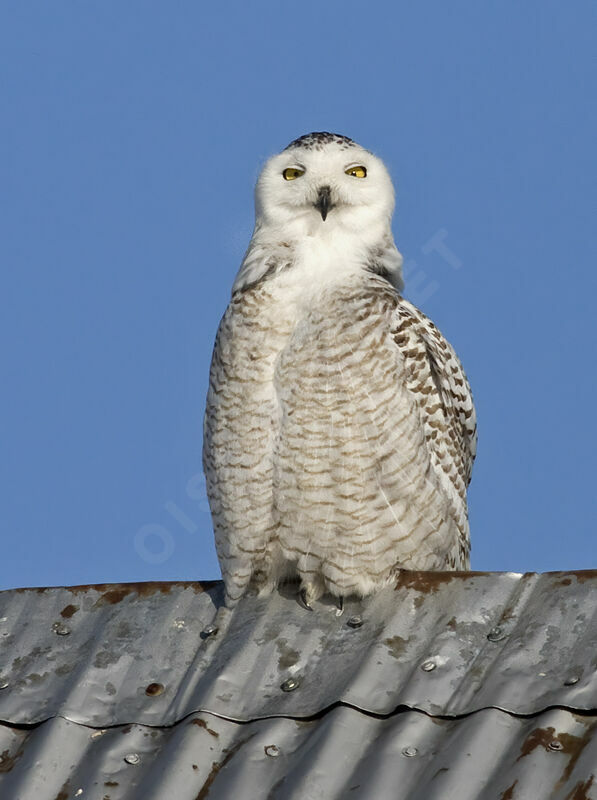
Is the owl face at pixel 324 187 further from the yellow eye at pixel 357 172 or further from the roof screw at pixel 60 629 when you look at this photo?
the roof screw at pixel 60 629

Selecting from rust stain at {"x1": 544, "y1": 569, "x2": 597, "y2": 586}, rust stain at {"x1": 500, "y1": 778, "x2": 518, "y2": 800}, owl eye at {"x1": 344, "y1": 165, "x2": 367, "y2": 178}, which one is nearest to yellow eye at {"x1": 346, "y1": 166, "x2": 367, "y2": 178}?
owl eye at {"x1": 344, "y1": 165, "x2": 367, "y2": 178}

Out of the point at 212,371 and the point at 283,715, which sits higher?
the point at 212,371

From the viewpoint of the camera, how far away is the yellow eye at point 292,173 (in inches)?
244

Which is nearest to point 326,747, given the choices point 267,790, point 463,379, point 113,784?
point 267,790

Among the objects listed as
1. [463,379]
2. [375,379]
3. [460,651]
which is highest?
[463,379]

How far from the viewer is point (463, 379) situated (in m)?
6.11

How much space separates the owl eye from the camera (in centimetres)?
623

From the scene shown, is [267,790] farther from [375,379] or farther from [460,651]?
[375,379]

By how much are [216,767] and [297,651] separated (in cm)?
77

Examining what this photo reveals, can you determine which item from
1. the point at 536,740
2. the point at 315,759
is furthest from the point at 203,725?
the point at 536,740

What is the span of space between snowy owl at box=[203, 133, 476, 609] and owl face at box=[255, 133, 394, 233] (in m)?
0.08

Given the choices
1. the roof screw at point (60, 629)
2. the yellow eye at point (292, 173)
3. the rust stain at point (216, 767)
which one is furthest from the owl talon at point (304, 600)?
the yellow eye at point (292, 173)

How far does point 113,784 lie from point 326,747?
643 mm

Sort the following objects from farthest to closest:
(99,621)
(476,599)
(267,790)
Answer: (99,621)
(476,599)
(267,790)
